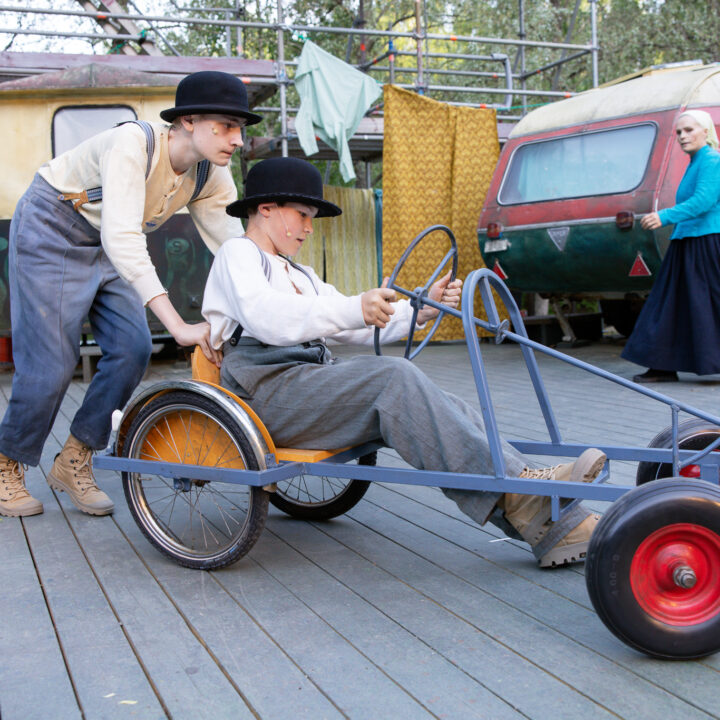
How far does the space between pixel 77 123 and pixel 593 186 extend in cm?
490

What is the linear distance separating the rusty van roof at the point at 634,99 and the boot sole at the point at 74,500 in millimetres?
6319

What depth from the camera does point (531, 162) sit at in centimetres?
918

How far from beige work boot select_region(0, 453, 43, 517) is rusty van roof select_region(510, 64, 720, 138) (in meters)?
6.49

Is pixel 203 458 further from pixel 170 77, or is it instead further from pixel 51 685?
pixel 170 77

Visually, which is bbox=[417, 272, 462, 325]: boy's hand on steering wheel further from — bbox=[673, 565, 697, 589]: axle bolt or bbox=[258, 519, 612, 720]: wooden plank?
bbox=[673, 565, 697, 589]: axle bolt

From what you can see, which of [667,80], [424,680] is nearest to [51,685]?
[424,680]

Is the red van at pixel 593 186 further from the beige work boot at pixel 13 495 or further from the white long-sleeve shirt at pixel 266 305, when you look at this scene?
the beige work boot at pixel 13 495

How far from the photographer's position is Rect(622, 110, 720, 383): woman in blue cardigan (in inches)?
259

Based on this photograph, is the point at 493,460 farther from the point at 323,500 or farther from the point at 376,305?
the point at 323,500

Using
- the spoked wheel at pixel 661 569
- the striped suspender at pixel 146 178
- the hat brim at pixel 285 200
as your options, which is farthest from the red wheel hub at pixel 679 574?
the striped suspender at pixel 146 178

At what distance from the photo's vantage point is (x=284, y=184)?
3209 mm

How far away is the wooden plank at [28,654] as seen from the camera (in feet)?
7.18

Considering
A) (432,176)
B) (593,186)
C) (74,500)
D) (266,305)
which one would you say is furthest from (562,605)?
(432,176)

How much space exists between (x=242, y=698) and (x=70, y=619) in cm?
80
